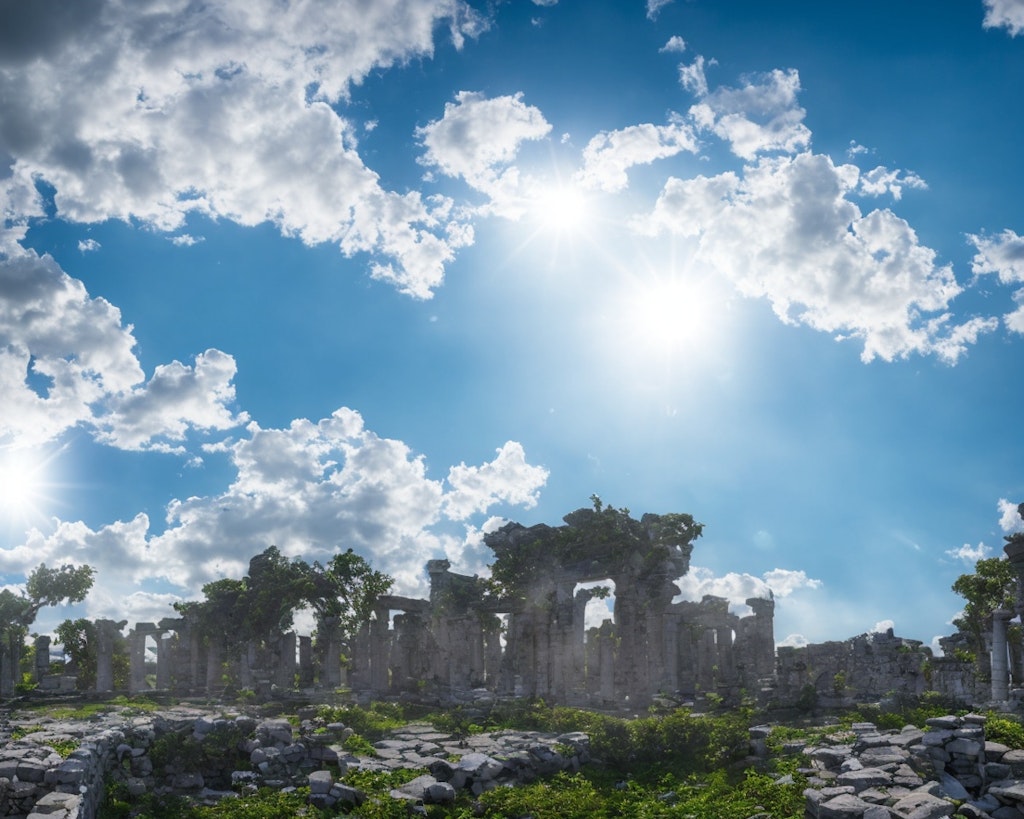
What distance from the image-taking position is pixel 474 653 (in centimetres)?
4866

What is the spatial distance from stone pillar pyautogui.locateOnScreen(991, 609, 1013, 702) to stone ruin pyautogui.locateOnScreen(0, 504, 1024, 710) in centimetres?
6

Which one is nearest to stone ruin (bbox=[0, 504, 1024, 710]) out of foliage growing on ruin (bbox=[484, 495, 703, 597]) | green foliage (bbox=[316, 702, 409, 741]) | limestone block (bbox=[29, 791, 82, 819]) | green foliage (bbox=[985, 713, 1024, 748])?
foliage growing on ruin (bbox=[484, 495, 703, 597])

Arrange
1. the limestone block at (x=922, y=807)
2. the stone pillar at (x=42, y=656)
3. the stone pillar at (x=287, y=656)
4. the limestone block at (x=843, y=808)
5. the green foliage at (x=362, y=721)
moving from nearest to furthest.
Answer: the limestone block at (x=922, y=807), the limestone block at (x=843, y=808), the green foliage at (x=362, y=721), the stone pillar at (x=287, y=656), the stone pillar at (x=42, y=656)

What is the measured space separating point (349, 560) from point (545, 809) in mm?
29354

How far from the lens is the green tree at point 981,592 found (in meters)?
41.6

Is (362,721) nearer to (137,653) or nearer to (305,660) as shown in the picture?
(305,660)

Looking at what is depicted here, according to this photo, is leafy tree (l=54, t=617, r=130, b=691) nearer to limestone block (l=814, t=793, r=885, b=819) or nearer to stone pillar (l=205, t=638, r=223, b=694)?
stone pillar (l=205, t=638, r=223, b=694)

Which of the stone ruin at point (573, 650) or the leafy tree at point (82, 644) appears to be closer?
the stone ruin at point (573, 650)

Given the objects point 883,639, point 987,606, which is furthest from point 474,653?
point 987,606

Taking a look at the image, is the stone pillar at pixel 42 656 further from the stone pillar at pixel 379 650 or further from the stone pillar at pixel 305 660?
the stone pillar at pixel 379 650

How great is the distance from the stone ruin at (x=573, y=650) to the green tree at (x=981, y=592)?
172 centimetres

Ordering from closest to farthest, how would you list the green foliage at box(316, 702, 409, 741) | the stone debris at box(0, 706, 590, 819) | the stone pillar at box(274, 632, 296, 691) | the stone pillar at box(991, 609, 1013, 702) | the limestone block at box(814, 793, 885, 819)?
1. the limestone block at box(814, 793, 885, 819)
2. the stone debris at box(0, 706, 590, 819)
3. the green foliage at box(316, 702, 409, 741)
4. the stone pillar at box(991, 609, 1013, 702)
5. the stone pillar at box(274, 632, 296, 691)

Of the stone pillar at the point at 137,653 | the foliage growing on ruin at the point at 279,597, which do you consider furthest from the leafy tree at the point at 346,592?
the stone pillar at the point at 137,653

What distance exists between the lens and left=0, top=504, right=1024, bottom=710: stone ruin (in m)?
37.2
